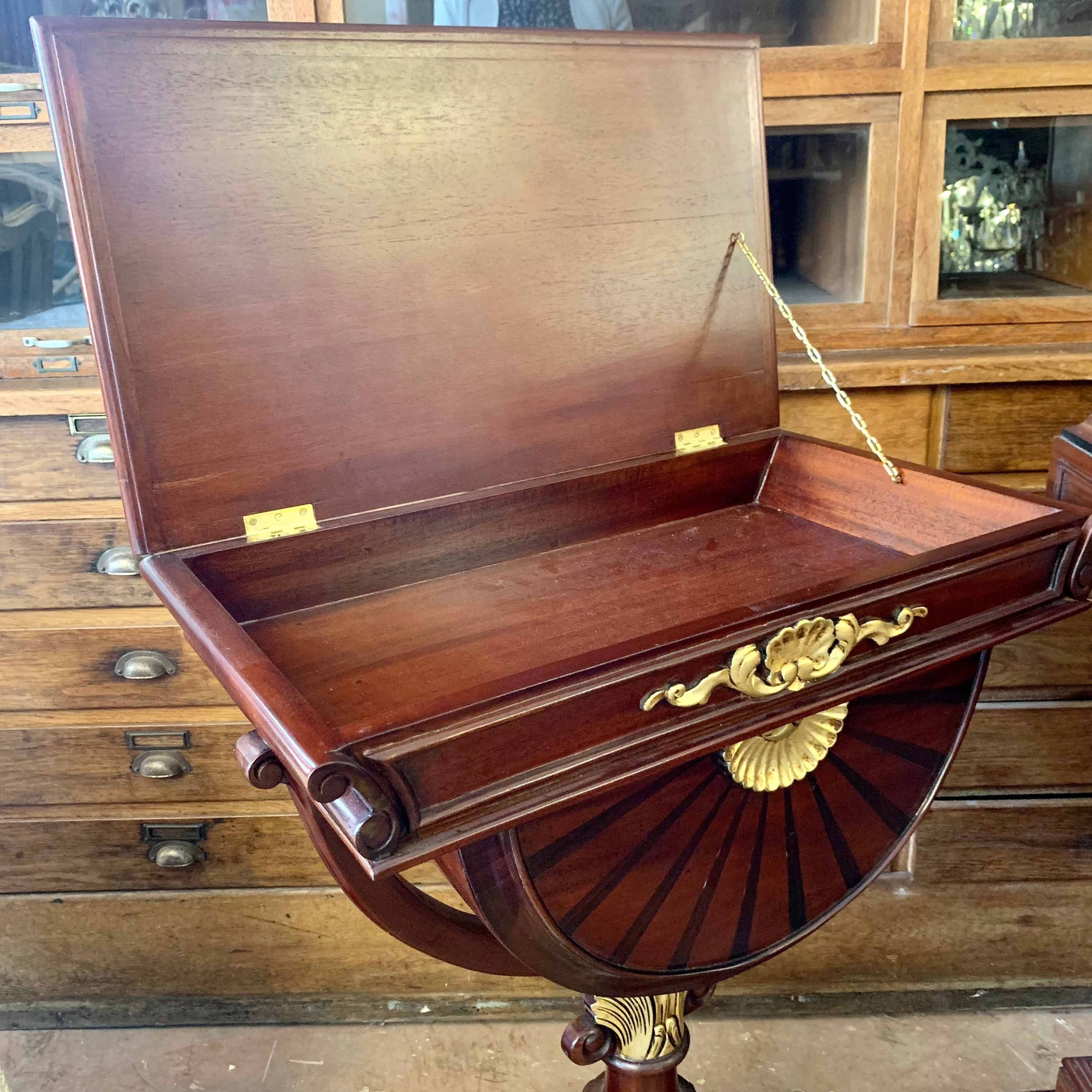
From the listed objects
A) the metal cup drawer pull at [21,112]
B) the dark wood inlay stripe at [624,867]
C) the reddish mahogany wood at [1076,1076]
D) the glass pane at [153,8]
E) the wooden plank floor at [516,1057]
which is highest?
the glass pane at [153,8]

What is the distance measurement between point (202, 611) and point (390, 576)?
256mm

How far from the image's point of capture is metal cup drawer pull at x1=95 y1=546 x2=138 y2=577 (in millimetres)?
1530

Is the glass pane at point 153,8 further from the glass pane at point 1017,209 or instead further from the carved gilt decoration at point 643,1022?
the carved gilt decoration at point 643,1022

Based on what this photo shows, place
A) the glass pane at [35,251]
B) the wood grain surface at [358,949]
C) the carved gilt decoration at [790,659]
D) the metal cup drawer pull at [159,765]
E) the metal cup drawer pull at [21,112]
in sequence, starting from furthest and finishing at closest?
1. the wood grain surface at [358,949]
2. the metal cup drawer pull at [159,765]
3. the glass pane at [35,251]
4. the metal cup drawer pull at [21,112]
5. the carved gilt decoration at [790,659]

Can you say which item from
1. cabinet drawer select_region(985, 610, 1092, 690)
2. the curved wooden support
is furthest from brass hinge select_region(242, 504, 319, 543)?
cabinet drawer select_region(985, 610, 1092, 690)

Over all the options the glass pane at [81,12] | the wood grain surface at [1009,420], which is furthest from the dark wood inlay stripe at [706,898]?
the glass pane at [81,12]

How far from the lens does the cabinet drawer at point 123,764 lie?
163cm

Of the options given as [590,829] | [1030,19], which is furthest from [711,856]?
[1030,19]

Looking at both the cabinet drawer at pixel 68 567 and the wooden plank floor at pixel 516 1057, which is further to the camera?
the wooden plank floor at pixel 516 1057

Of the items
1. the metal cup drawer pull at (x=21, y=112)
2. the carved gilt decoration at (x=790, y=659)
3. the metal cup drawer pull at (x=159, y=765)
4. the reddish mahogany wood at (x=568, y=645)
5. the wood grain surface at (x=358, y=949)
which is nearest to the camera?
the reddish mahogany wood at (x=568, y=645)

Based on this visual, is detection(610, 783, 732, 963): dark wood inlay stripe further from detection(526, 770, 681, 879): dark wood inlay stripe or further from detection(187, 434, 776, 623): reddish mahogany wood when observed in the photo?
detection(187, 434, 776, 623): reddish mahogany wood

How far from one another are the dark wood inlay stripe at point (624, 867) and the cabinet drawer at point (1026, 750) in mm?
948

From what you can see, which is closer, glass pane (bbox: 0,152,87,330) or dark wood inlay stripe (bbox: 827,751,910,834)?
dark wood inlay stripe (bbox: 827,751,910,834)

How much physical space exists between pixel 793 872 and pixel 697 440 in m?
0.47
